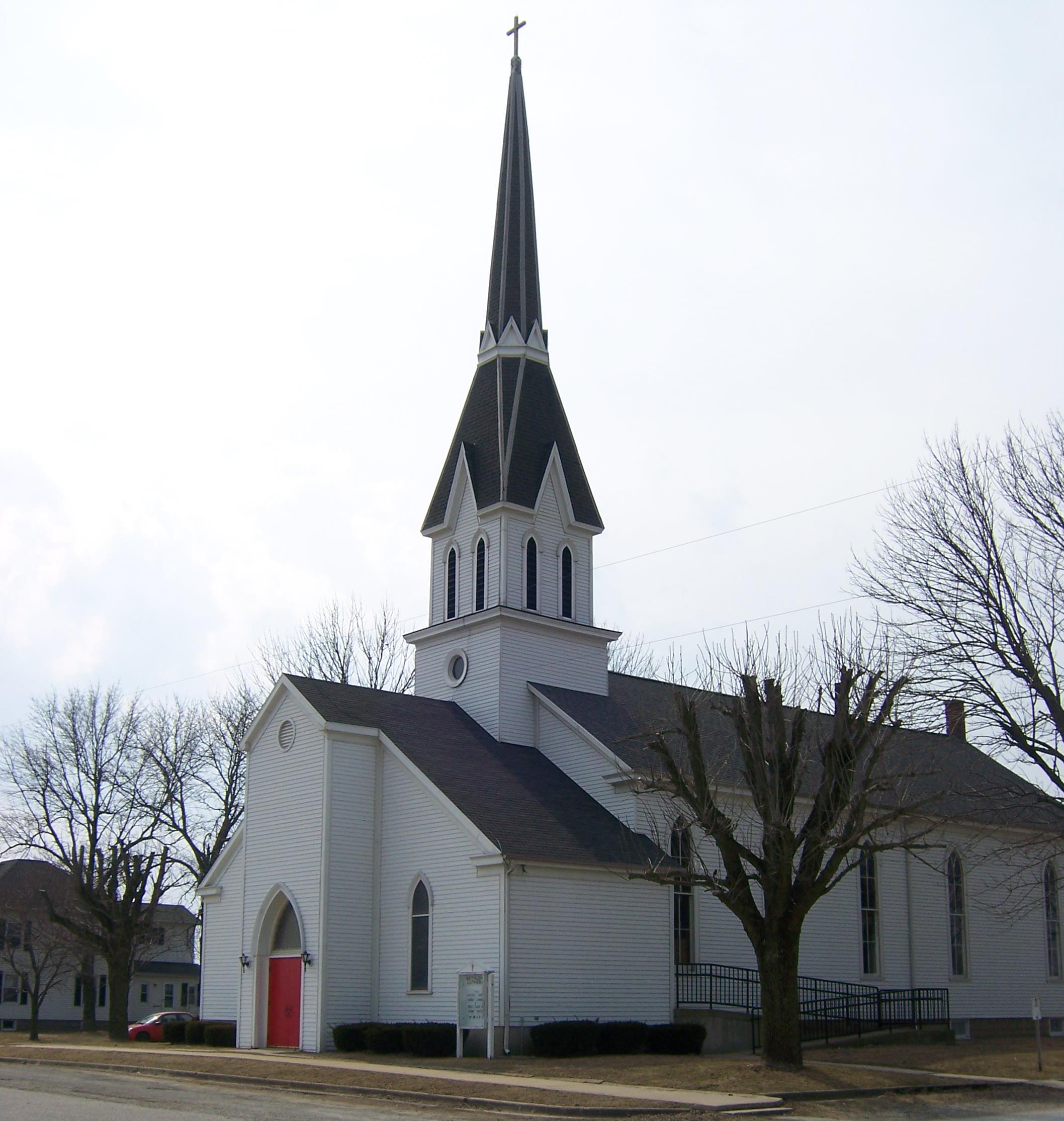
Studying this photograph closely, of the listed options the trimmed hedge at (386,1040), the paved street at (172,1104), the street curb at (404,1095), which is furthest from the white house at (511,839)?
the paved street at (172,1104)

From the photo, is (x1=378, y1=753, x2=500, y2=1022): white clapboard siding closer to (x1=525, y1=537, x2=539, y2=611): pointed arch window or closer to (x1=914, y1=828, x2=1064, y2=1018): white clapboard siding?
(x1=525, y1=537, x2=539, y2=611): pointed arch window

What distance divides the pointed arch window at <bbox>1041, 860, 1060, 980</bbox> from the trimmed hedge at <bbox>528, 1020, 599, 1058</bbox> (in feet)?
68.1

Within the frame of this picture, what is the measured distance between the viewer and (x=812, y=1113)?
19.4 meters

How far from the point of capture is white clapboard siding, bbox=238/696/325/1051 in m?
31.5

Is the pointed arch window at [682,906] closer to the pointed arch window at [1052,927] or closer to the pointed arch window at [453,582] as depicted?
the pointed arch window at [453,582]

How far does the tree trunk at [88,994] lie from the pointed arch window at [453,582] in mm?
28701

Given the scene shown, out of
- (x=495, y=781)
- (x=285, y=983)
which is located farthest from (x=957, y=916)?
(x=285, y=983)

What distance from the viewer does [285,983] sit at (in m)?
32.1

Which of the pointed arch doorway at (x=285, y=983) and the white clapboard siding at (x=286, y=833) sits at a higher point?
the white clapboard siding at (x=286, y=833)

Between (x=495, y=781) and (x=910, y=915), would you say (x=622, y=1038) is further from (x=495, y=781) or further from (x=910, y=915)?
(x=910, y=915)

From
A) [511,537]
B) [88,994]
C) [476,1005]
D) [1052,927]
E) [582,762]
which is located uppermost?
[511,537]

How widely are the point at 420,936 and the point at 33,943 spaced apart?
38349 mm

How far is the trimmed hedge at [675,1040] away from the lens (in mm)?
28969

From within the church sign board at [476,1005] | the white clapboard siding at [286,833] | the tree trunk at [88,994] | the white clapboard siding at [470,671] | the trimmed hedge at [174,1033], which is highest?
the white clapboard siding at [470,671]
